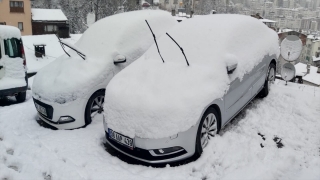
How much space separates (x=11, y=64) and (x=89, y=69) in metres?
2.32

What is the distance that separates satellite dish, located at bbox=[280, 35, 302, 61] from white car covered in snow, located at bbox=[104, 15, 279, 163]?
248 cm

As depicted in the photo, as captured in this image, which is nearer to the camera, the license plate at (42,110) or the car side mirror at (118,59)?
the license plate at (42,110)

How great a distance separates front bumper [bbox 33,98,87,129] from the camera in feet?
15.0

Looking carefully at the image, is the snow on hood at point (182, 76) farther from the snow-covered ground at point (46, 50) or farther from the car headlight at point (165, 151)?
the snow-covered ground at point (46, 50)

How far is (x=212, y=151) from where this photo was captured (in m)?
3.82

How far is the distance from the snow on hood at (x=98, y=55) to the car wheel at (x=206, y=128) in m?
2.11

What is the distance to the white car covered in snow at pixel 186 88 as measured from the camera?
136 inches

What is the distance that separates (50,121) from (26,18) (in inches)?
1453

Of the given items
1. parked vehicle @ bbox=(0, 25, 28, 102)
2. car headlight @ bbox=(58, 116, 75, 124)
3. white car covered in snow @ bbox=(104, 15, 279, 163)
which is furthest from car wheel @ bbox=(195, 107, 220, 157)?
parked vehicle @ bbox=(0, 25, 28, 102)

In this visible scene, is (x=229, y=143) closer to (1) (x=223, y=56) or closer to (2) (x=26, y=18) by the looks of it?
(1) (x=223, y=56)

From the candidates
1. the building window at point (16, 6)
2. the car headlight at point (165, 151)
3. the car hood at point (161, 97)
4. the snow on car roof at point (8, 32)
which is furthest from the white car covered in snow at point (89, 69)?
the building window at point (16, 6)

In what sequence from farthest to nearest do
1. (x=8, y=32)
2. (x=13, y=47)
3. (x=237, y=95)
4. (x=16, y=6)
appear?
(x=16, y=6), (x=13, y=47), (x=8, y=32), (x=237, y=95)

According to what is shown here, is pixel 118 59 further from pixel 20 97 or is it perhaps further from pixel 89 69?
pixel 20 97

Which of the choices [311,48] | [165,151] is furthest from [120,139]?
[311,48]
